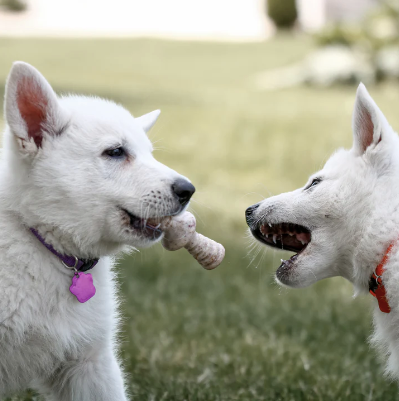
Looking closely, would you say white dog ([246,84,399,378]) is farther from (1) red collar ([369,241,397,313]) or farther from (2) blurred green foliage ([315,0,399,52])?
(2) blurred green foliage ([315,0,399,52])

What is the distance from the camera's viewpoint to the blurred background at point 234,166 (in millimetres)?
4914

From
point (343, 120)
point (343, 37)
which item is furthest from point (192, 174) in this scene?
point (343, 37)

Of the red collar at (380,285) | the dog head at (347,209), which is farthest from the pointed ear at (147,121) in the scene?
the red collar at (380,285)

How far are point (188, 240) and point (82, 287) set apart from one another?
0.66m

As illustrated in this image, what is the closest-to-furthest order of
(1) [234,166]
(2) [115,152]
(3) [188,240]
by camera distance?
(2) [115,152] → (3) [188,240] → (1) [234,166]

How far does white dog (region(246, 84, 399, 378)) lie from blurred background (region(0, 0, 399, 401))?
444mm

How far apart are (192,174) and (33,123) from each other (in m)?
8.07

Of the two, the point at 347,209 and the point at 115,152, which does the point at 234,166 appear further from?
the point at 115,152

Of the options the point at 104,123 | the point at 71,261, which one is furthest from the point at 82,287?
the point at 104,123

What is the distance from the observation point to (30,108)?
10.8 ft

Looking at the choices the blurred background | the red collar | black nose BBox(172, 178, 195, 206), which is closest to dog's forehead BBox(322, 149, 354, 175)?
the red collar

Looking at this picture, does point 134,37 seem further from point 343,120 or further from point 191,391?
point 191,391

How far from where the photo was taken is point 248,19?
3744cm

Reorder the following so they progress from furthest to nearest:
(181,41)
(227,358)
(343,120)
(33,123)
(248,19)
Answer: (248,19), (181,41), (343,120), (227,358), (33,123)
